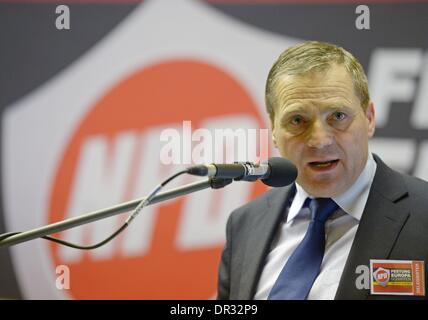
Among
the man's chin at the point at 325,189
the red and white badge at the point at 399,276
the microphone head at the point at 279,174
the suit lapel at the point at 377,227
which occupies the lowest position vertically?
the red and white badge at the point at 399,276

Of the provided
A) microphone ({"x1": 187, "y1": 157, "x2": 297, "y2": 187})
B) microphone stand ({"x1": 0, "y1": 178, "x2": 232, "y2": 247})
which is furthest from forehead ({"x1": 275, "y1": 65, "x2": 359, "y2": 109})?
microphone stand ({"x1": 0, "y1": 178, "x2": 232, "y2": 247})

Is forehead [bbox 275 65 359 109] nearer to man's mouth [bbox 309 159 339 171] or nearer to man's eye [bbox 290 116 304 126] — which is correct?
man's eye [bbox 290 116 304 126]

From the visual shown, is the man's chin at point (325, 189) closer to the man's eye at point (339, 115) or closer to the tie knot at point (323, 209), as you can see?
the tie knot at point (323, 209)

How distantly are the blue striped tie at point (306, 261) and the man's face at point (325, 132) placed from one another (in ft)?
0.18

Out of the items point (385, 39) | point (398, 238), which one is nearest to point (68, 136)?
point (385, 39)

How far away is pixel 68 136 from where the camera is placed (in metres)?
3.39

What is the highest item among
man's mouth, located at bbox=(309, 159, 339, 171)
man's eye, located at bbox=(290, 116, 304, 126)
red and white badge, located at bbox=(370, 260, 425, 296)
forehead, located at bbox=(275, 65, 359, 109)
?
forehead, located at bbox=(275, 65, 359, 109)

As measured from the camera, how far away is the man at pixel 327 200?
192cm

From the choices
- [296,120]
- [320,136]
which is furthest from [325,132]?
[296,120]

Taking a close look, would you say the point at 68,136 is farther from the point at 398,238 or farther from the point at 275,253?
the point at 398,238

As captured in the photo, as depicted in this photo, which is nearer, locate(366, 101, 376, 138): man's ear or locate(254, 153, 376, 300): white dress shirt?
locate(254, 153, 376, 300): white dress shirt

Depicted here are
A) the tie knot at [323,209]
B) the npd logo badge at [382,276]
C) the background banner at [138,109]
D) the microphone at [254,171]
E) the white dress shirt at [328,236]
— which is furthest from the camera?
the background banner at [138,109]

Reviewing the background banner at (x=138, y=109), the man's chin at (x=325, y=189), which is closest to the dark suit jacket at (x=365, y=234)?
the man's chin at (x=325, y=189)

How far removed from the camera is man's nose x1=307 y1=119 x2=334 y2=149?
6.50 feet
